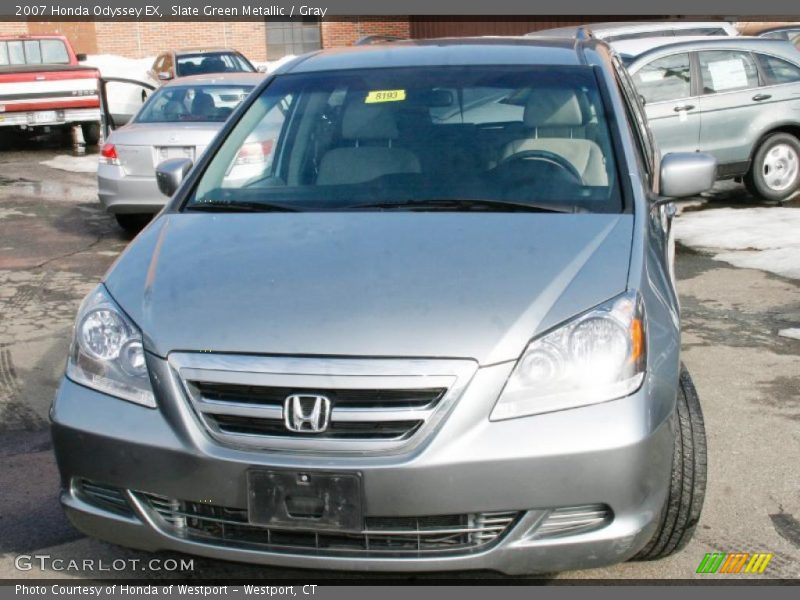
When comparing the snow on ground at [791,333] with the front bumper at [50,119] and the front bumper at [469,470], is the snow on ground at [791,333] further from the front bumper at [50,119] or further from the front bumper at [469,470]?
the front bumper at [50,119]

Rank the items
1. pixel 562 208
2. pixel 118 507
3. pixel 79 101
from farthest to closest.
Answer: pixel 79 101 < pixel 562 208 < pixel 118 507

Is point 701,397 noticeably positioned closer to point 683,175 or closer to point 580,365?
point 683,175

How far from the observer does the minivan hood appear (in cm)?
323

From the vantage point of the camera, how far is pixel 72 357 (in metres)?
3.59

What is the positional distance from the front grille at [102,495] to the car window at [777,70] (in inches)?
402

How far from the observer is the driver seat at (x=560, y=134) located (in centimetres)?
429

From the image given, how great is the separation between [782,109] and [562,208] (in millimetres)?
8708

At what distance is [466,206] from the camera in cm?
408

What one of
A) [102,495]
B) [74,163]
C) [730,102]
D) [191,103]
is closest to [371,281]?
[102,495]

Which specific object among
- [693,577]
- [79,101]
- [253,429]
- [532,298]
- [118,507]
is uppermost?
[532,298]

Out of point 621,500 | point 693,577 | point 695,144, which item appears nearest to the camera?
point 621,500

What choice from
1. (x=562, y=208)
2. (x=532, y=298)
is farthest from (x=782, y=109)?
(x=532, y=298)

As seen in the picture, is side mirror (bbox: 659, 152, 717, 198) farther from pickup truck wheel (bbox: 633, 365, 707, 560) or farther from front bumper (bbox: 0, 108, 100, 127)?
front bumper (bbox: 0, 108, 100, 127)

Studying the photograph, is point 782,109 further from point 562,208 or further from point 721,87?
point 562,208
